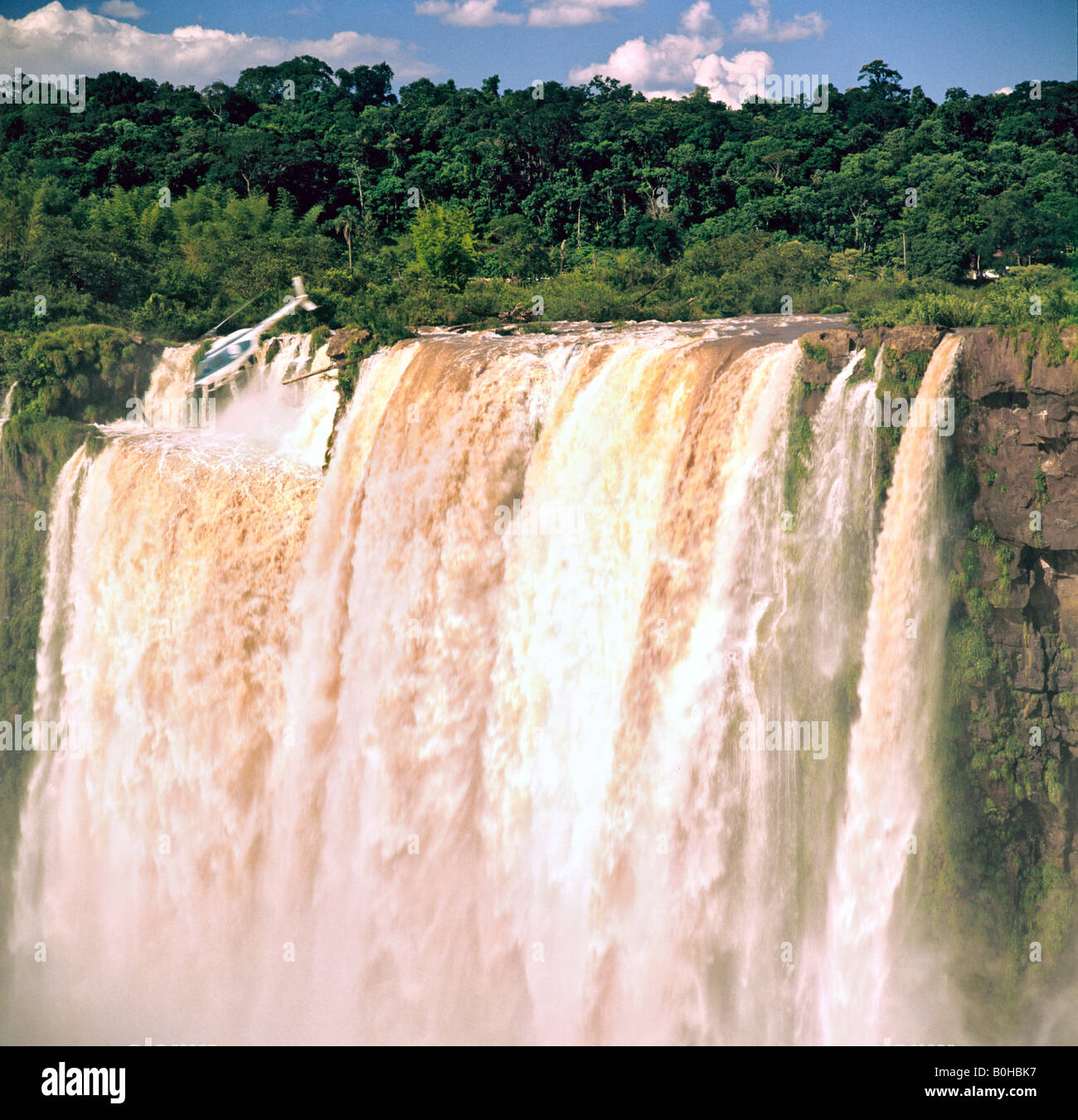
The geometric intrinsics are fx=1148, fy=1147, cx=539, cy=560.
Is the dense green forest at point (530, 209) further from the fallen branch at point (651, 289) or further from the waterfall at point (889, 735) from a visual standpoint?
the waterfall at point (889, 735)

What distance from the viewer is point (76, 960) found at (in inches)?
832

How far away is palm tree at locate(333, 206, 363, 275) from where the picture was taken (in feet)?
132

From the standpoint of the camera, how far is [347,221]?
40.5 m

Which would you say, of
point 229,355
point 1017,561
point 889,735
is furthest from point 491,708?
point 229,355

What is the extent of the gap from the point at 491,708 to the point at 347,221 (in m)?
28.5

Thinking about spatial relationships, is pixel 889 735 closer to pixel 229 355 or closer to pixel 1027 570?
pixel 1027 570

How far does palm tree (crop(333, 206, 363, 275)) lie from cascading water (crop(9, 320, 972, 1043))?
62.9 feet

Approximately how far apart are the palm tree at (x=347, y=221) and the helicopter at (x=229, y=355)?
16.2 meters

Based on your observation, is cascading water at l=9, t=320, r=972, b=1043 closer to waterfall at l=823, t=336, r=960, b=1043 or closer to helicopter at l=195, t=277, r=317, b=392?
waterfall at l=823, t=336, r=960, b=1043

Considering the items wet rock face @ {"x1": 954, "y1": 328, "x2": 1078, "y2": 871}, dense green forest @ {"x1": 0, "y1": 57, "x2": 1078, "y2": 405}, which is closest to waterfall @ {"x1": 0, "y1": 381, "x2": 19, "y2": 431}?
dense green forest @ {"x1": 0, "y1": 57, "x2": 1078, "y2": 405}
